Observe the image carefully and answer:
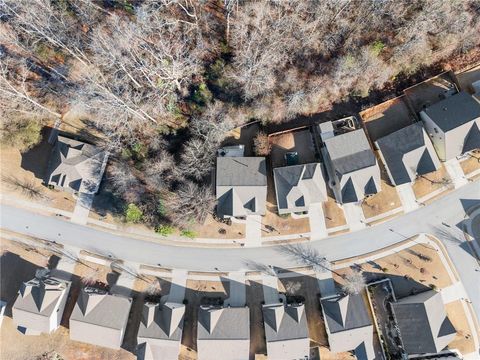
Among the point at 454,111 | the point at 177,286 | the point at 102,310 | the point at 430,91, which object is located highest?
the point at 430,91

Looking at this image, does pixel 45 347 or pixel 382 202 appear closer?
pixel 45 347

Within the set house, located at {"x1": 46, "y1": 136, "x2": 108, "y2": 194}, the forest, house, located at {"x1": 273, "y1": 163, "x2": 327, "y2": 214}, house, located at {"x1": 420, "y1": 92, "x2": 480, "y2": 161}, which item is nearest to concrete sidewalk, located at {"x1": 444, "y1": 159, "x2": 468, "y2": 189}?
house, located at {"x1": 420, "y1": 92, "x2": 480, "y2": 161}

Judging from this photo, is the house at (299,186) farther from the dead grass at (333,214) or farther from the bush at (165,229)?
the bush at (165,229)

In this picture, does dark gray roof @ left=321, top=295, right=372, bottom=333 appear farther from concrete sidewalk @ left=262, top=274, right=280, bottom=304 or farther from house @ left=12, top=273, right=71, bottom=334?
Answer: house @ left=12, top=273, right=71, bottom=334

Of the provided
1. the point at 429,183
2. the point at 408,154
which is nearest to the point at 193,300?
the point at 408,154

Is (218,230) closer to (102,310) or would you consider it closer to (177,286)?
(177,286)

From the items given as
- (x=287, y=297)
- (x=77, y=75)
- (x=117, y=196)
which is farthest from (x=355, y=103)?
(x=77, y=75)

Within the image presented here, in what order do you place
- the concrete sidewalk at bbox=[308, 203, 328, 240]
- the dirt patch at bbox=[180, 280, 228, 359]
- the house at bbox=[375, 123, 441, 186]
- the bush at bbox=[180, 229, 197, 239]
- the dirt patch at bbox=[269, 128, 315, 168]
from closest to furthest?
the house at bbox=[375, 123, 441, 186]
the dirt patch at bbox=[180, 280, 228, 359]
the bush at bbox=[180, 229, 197, 239]
the dirt patch at bbox=[269, 128, 315, 168]
the concrete sidewalk at bbox=[308, 203, 328, 240]

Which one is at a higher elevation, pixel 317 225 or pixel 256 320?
pixel 317 225
